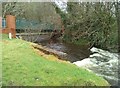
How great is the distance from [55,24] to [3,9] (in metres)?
3.77

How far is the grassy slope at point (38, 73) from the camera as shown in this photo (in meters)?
7.20

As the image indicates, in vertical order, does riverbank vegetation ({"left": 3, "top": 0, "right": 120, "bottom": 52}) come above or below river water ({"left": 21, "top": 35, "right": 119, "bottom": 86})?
above

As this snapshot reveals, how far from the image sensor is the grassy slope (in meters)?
7.20

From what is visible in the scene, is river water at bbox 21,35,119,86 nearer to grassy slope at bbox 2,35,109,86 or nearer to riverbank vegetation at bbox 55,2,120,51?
riverbank vegetation at bbox 55,2,120,51

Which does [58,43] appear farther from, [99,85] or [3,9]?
[99,85]

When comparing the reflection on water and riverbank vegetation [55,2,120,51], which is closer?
riverbank vegetation [55,2,120,51]

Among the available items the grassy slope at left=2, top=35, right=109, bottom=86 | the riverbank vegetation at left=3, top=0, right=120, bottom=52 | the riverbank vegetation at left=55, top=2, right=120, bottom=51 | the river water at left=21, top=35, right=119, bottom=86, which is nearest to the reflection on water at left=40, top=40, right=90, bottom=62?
the river water at left=21, top=35, right=119, bottom=86

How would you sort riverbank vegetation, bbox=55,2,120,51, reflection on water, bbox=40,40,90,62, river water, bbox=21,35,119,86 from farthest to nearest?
reflection on water, bbox=40,40,90,62 < riverbank vegetation, bbox=55,2,120,51 < river water, bbox=21,35,119,86

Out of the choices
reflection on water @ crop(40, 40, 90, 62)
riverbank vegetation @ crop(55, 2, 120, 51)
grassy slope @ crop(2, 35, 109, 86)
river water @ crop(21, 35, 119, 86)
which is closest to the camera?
grassy slope @ crop(2, 35, 109, 86)

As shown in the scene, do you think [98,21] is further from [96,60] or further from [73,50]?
[73,50]

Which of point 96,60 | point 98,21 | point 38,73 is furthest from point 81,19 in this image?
point 38,73

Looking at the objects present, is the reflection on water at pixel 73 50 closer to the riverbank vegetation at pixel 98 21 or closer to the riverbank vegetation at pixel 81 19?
the riverbank vegetation at pixel 81 19

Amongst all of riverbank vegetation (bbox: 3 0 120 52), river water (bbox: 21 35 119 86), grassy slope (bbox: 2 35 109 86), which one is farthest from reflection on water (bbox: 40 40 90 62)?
grassy slope (bbox: 2 35 109 86)

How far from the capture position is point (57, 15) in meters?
20.2
